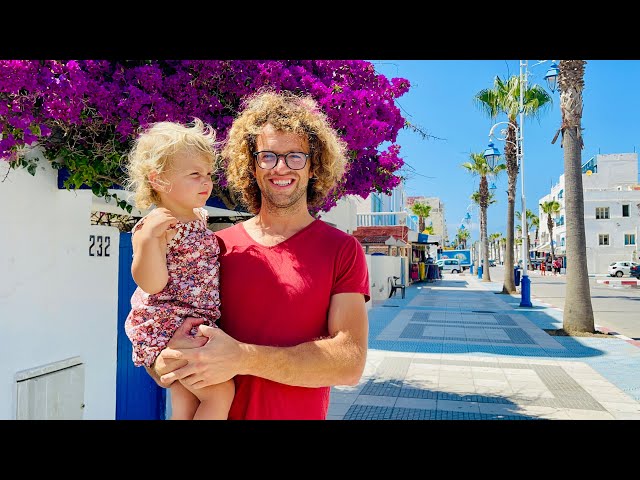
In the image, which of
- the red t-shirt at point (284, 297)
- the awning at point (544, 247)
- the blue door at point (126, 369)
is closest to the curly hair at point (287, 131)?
the red t-shirt at point (284, 297)

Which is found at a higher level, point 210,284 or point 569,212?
point 569,212

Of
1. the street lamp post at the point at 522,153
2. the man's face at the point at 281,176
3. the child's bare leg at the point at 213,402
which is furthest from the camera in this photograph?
the street lamp post at the point at 522,153

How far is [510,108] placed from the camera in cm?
2162

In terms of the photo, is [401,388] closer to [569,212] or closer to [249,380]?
[249,380]

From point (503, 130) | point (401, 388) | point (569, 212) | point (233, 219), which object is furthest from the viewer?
point (503, 130)

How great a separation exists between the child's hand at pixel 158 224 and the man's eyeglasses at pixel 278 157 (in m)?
0.36

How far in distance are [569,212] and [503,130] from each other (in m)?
11.4

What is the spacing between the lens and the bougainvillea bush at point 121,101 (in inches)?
114

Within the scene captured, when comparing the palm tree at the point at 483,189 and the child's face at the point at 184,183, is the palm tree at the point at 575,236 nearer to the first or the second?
the child's face at the point at 184,183

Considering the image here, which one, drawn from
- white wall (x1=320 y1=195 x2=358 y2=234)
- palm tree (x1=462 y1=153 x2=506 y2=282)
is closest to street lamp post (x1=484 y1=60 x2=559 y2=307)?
white wall (x1=320 y1=195 x2=358 y2=234)

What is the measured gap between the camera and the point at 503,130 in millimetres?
22594

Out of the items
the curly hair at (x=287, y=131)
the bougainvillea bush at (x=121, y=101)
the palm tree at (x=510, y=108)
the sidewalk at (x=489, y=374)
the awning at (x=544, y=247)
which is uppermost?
the palm tree at (x=510, y=108)

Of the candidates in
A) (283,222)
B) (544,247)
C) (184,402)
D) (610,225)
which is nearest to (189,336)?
(184,402)
